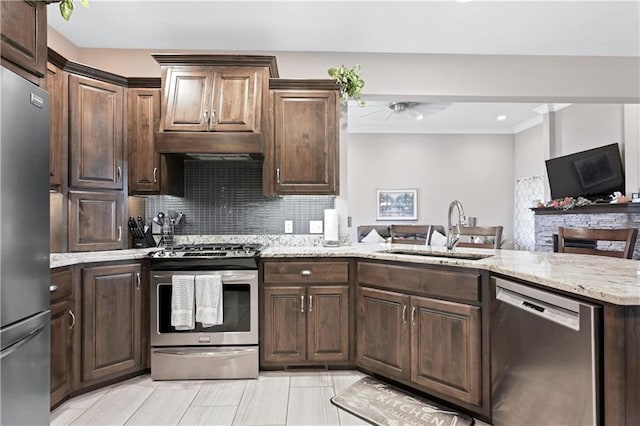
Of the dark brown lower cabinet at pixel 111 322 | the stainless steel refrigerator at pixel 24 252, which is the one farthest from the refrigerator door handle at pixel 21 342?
the dark brown lower cabinet at pixel 111 322

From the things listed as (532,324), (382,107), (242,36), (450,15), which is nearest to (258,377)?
(532,324)

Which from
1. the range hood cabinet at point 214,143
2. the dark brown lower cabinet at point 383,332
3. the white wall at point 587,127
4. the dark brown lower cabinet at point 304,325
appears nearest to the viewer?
the dark brown lower cabinet at point 383,332

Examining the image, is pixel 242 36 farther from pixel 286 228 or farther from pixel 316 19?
pixel 286 228

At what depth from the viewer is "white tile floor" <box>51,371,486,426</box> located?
2.00 m

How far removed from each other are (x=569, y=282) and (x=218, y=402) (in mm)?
2034

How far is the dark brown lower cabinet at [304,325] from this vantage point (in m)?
2.57

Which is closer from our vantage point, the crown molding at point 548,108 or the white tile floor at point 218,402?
the white tile floor at point 218,402

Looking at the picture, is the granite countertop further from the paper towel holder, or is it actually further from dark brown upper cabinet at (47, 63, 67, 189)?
dark brown upper cabinet at (47, 63, 67, 189)

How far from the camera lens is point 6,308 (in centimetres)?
128

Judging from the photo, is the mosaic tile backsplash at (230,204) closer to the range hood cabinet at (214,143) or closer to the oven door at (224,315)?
the range hood cabinet at (214,143)

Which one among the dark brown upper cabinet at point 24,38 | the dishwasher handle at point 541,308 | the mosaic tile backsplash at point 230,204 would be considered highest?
the dark brown upper cabinet at point 24,38

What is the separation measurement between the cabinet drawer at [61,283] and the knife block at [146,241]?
749mm

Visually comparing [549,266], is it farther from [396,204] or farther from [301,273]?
[396,204]

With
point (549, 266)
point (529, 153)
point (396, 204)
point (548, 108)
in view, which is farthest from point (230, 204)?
point (529, 153)
